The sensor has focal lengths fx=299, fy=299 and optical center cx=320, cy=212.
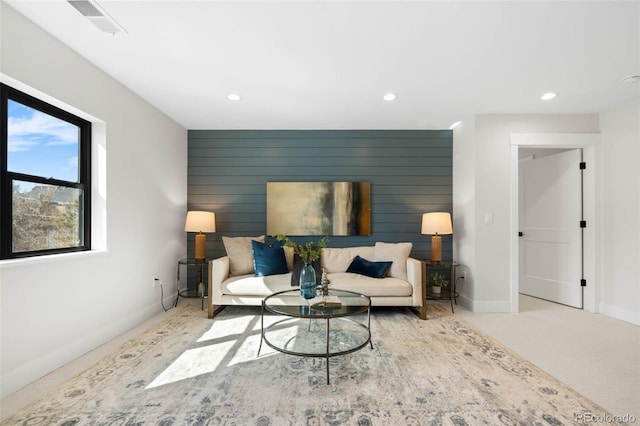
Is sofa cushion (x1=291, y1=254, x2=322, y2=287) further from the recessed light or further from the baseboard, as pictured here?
the baseboard

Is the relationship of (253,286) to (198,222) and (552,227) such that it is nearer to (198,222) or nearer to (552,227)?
(198,222)

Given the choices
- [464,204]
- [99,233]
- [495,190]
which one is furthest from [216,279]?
[495,190]

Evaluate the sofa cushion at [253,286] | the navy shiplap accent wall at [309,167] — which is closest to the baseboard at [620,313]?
the navy shiplap accent wall at [309,167]

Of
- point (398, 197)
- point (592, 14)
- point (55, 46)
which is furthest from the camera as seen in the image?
point (398, 197)

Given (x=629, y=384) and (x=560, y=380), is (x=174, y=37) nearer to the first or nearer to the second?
(x=560, y=380)

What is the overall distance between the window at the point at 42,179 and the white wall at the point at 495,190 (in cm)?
425

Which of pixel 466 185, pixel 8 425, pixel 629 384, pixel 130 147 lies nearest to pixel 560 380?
pixel 629 384

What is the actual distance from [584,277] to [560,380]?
8.01 ft

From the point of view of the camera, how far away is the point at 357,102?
3381 mm

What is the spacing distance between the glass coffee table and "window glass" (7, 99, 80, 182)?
2.02 meters

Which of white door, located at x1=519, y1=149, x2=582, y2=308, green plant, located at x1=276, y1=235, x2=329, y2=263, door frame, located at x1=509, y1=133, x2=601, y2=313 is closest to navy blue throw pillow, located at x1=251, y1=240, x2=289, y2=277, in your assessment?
green plant, located at x1=276, y1=235, x2=329, y2=263

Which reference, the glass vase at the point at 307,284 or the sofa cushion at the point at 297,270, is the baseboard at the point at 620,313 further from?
the glass vase at the point at 307,284

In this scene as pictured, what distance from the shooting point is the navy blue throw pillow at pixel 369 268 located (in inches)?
144

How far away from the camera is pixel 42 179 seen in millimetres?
2328
